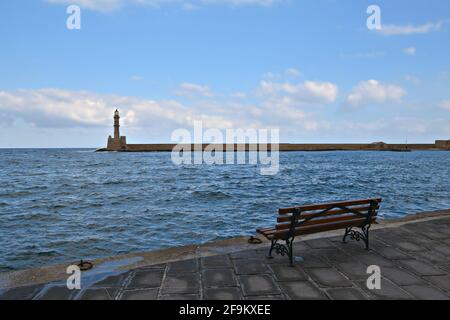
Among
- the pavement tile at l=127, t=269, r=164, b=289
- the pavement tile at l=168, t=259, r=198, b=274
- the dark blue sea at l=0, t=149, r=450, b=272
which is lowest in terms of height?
the dark blue sea at l=0, t=149, r=450, b=272

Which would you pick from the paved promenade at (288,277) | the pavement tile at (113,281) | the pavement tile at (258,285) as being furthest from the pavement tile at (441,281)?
the pavement tile at (113,281)

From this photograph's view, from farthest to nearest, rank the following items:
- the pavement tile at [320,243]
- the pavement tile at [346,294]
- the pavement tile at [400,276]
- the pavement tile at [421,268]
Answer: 1. the pavement tile at [320,243]
2. the pavement tile at [421,268]
3. the pavement tile at [400,276]
4. the pavement tile at [346,294]

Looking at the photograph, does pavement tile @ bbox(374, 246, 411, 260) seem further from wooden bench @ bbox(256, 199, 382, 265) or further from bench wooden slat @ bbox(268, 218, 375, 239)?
bench wooden slat @ bbox(268, 218, 375, 239)

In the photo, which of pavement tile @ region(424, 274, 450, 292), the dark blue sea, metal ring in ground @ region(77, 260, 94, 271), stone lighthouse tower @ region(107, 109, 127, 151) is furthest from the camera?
stone lighthouse tower @ region(107, 109, 127, 151)

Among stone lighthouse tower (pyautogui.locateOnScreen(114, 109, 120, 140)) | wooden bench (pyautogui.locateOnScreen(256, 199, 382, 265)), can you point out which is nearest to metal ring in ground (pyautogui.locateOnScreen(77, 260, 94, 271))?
wooden bench (pyautogui.locateOnScreen(256, 199, 382, 265))

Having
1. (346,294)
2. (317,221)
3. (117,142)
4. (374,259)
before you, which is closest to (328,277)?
(346,294)

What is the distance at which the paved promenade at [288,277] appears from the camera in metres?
4.35

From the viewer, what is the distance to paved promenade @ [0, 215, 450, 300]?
171 inches

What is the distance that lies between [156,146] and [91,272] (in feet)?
447

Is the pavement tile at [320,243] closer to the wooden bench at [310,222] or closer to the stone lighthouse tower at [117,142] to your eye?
the wooden bench at [310,222]

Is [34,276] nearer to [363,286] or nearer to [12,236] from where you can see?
[363,286]
